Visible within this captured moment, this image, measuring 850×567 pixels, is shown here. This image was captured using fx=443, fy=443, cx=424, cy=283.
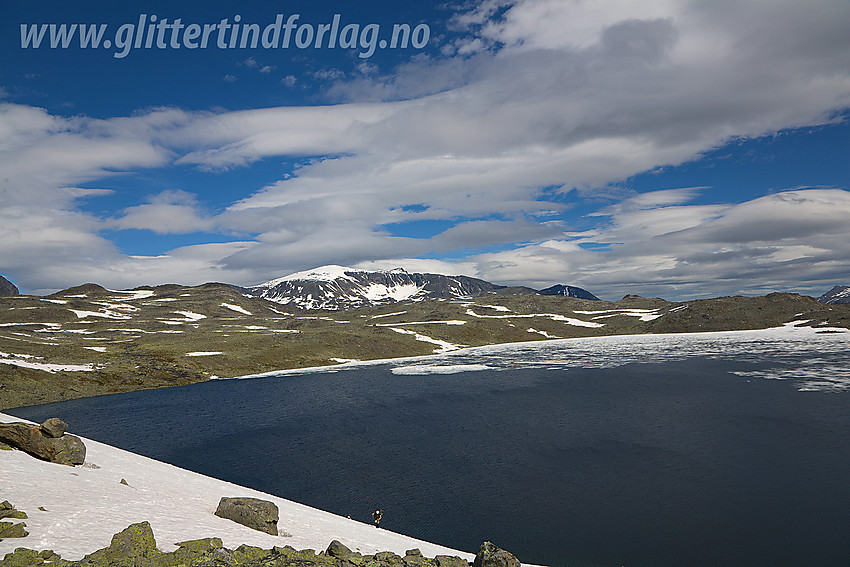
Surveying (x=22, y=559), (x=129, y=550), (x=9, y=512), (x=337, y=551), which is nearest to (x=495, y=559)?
(x=337, y=551)

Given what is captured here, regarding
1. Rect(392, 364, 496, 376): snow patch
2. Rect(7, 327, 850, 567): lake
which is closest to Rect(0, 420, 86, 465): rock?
Rect(7, 327, 850, 567): lake

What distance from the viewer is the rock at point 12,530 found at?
15.2 m

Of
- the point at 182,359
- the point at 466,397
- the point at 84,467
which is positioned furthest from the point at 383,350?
the point at 84,467

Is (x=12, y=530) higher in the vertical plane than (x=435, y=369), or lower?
higher

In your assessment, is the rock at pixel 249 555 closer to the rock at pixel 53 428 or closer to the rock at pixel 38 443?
the rock at pixel 38 443

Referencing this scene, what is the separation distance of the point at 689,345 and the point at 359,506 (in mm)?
145789

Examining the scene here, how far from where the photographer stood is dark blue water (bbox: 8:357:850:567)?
29.6 meters

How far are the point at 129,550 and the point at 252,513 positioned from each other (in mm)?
8038

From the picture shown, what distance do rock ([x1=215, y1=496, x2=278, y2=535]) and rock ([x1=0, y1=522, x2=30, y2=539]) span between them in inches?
349

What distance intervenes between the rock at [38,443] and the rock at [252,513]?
10.8 meters

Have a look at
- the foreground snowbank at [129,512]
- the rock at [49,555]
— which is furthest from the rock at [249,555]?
the rock at [49,555]

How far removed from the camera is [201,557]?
1631 centimetres

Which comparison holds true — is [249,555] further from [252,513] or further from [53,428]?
[53,428]

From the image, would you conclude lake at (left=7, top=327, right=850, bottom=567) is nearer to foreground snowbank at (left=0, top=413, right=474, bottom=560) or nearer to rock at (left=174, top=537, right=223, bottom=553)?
foreground snowbank at (left=0, top=413, right=474, bottom=560)
